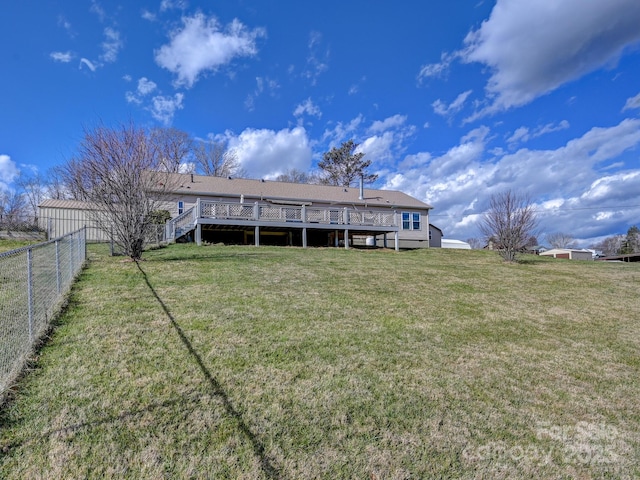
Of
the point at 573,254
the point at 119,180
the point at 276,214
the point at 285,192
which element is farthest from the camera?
the point at 573,254

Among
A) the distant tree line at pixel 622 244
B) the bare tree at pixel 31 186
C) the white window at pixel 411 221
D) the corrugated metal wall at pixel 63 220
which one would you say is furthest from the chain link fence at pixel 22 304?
the distant tree line at pixel 622 244

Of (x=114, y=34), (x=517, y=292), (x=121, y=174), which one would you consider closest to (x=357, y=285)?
(x=517, y=292)

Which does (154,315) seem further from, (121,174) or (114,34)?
(114,34)

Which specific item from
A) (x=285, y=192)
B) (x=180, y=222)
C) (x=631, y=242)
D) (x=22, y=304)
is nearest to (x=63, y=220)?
(x=180, y=222)

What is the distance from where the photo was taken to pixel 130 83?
1443cm

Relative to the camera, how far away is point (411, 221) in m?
23.2

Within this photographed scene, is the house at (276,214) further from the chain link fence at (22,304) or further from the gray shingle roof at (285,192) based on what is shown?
the chain link fence at (22,304)

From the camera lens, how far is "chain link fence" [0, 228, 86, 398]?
10.3 ft

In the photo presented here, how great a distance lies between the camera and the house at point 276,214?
1534cm

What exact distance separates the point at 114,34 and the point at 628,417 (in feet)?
51.8

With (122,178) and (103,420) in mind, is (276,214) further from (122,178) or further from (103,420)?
(103,420)

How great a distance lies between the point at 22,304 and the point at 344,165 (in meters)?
34.2

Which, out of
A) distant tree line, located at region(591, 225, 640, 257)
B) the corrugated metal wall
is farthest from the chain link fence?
distant tree line, located at region(591, 225, 640, 257)

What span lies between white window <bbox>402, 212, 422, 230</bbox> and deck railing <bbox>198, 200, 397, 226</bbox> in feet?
17.1
